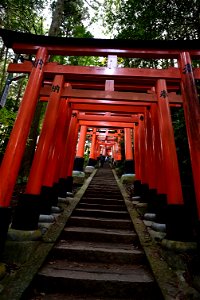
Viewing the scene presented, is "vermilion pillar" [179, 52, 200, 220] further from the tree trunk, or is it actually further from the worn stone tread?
the tree trunk

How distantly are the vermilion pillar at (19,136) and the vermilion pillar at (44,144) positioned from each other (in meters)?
0.57

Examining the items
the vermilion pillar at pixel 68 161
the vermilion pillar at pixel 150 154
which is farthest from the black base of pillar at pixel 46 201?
the vermilion pillar at pixel 150 154

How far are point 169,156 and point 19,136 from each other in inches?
129

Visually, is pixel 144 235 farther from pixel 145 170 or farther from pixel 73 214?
pixel 145 170

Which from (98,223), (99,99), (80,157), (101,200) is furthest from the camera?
(80,157)

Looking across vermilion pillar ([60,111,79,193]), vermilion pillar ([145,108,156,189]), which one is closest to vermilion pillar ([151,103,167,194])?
vermilion pillar ([145,108,156,189])

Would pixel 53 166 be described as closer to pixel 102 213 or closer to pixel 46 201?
pixel 46 201

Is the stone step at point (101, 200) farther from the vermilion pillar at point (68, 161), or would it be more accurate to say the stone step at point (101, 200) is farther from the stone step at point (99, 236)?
the stone step at point (99, 236)

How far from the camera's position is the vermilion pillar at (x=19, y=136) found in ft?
12.6

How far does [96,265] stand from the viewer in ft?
12.8

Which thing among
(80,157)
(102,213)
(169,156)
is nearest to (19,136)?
(169,156)

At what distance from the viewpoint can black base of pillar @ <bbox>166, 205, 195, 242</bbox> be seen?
4.15 m

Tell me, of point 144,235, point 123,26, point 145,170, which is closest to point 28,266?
point 144,235

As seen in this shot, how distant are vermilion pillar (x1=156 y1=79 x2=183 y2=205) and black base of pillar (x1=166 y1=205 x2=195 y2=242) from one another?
6.5 inches
